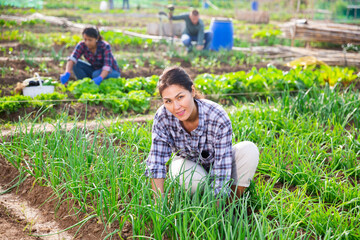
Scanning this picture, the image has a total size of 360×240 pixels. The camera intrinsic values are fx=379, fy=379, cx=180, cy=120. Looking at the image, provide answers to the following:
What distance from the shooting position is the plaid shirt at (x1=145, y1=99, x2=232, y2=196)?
2.13 meters

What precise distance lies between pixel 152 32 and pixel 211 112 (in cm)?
821

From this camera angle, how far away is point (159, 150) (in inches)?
86.3

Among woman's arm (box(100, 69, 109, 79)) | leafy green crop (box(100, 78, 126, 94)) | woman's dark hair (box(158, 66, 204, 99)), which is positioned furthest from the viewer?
woman's arm (box(100, 69, 109, 79))

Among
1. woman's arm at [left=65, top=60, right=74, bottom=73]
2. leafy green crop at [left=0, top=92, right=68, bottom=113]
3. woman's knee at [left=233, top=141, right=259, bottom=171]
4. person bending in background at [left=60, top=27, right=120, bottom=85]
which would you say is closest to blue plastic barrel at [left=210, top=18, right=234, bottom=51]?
person bending in background at [left=60, top=27, right=120, bottom=85]

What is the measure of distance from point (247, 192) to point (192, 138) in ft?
1.45

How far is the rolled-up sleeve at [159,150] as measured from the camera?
7.00 ft

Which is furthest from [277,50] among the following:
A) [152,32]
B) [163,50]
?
[152,32]

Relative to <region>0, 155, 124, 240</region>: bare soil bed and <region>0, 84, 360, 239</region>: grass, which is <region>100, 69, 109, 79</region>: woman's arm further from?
<region>0, 155, 124, 240</region>: bare soil bed

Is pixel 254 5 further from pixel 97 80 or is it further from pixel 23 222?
pixel 23 222

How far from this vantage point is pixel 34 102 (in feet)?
12.5

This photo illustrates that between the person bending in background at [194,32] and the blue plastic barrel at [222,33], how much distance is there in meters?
0.37

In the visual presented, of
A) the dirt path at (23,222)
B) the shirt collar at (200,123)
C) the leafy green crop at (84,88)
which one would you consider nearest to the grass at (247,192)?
the dirt path at (23,222)

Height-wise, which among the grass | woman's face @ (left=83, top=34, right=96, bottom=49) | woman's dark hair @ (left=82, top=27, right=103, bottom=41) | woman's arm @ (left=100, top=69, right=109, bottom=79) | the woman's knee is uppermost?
woman's dark hair @ (left=82, top=27, right=103, bottom=41)

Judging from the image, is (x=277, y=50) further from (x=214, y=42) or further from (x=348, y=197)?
(x=348, y=197)
